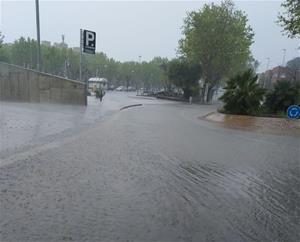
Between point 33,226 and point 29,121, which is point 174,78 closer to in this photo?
point 29,121

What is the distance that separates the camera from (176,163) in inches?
312

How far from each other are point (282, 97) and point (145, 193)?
1825cm

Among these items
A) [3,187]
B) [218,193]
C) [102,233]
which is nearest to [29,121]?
[3,187]

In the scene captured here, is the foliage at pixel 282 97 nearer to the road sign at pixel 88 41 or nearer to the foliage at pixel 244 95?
the foliage at pixel 244 95

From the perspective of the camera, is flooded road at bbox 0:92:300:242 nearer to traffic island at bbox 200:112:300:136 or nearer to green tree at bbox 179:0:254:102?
traffic island at bbox 200:112:300:136

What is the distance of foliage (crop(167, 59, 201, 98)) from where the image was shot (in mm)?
52906

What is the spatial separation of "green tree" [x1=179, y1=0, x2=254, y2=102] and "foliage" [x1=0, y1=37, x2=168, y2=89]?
15429 millimetres

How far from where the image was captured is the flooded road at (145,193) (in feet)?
13.5

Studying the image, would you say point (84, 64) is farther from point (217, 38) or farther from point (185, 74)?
point (217, 38)

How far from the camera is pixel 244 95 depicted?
21453 mm

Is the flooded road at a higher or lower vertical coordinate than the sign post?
lower

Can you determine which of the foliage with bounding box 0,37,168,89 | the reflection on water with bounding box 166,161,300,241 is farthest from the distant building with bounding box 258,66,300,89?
the reflection on water with bounding box 166,161,300,241

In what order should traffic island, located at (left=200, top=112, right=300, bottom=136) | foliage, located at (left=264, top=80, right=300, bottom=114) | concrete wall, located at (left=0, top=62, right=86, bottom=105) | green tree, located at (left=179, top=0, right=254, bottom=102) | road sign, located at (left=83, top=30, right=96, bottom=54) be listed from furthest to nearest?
green tree, located at (left=179, top=0, right=254, bottom=102) → road sign, located at (left=83, top=30, right=96, bottom=54) → concrete wall, located at (left=0, top=62, right=86, bottom=105) → foliage, located at (left=264, top=80, right=300, bottom=114) → traffic island, located at (left=200, top=112, right=300, bottom=136)

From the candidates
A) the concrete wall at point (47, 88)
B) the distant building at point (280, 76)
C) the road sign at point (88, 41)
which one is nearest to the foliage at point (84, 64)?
the distant building at point (280, 76)
